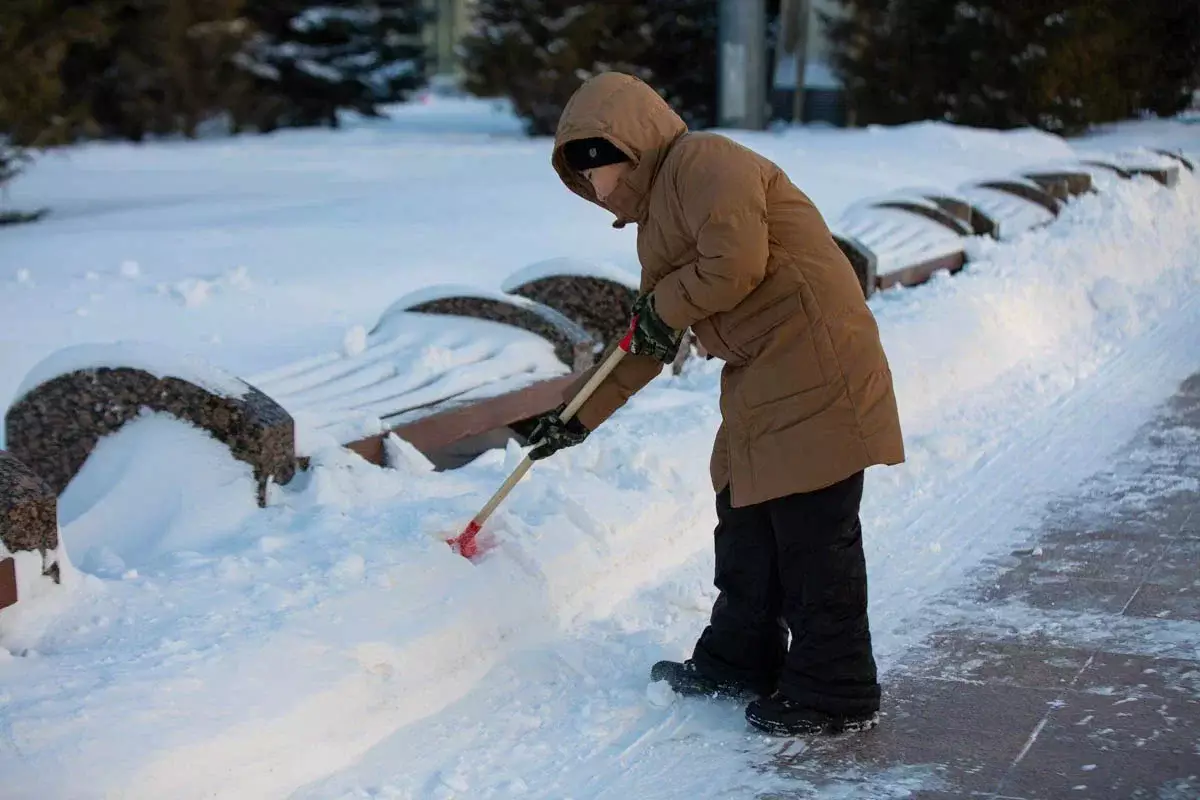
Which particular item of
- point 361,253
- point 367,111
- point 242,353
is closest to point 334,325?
point 242,353

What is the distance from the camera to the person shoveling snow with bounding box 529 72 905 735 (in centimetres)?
355

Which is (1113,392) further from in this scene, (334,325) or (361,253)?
(361,253)

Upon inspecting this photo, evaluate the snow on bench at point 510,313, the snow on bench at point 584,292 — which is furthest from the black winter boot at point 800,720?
the snow on bench at point 584,292

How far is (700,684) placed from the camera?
3.94 metres

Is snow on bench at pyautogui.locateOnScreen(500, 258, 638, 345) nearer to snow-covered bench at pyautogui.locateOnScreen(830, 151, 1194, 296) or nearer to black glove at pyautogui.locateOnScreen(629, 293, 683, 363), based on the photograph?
snow-covered bench at pyautogui.locateOnScreen(830, 151, 1194, 296)

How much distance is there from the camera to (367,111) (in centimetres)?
2988

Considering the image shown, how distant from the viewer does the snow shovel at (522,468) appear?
397cm

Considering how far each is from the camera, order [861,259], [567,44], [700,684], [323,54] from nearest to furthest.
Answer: [700,684], [861,259], [567,44], [323,54]

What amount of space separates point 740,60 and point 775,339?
20.3m

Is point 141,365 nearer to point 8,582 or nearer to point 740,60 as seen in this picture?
point 8,582

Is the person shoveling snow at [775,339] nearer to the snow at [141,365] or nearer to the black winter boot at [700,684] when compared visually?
the black winter boot at [700,684]

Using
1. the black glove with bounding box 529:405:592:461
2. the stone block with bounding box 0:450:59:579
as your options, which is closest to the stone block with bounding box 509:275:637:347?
the black glove with bounding box 529:405:592:461

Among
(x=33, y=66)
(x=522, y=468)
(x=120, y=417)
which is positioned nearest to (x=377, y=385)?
(x=120, y=417)

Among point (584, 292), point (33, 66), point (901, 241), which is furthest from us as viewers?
point (33, 66)
